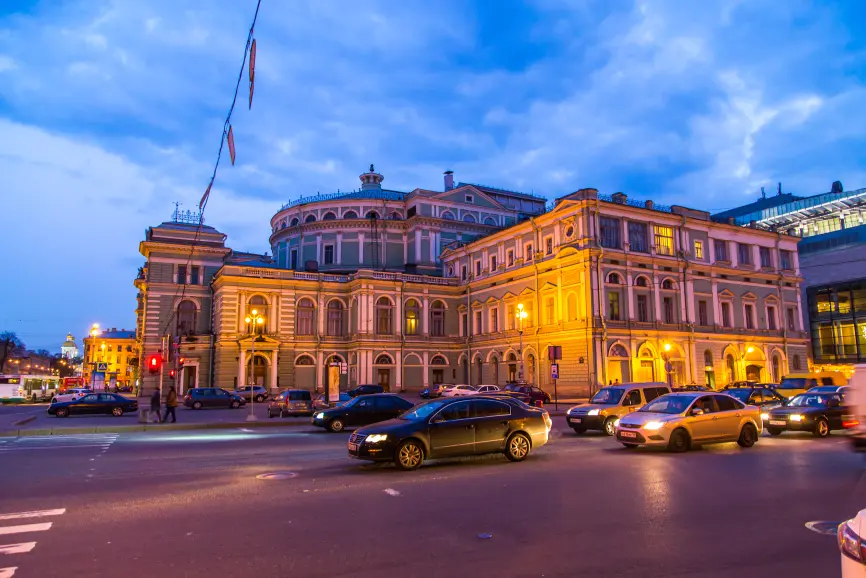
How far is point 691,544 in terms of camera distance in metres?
7.31

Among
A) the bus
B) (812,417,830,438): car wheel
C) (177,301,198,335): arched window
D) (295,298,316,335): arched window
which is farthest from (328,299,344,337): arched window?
(812,417,830,438): car wheel

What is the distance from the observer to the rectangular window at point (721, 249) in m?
57.5

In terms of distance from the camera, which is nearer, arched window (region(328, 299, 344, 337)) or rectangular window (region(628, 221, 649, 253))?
rectangular window (region(628, 221, 649, 253))

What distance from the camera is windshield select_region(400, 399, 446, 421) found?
1411 cm

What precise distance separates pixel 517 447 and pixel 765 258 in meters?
55.3

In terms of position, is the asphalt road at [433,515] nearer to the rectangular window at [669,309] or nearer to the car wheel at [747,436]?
the car wheel at [747,436]

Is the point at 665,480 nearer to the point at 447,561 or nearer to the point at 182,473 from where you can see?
the point at 447,561

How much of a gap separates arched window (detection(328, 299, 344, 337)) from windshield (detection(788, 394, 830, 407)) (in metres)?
46.7

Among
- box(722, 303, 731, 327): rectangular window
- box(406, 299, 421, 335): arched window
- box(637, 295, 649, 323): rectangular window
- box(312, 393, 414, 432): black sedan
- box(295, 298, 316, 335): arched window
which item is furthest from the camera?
box(406, 299, 421, 335): arched window

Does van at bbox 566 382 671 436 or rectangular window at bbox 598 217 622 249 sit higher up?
rectangular window at bbox 598 217 622 249

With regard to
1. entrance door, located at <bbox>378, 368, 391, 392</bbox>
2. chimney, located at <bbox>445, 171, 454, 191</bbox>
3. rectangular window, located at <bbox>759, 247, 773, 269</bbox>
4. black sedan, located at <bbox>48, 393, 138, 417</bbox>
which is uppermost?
chimney, located at <bbox>445, 171, 454, 191</bbox>

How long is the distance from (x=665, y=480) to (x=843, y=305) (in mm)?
74256

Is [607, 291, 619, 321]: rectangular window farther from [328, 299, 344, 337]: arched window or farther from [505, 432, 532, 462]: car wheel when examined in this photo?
[505, 432, 532, 462]: car wheel

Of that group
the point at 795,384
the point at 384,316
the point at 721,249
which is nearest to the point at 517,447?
the point at 795,384
